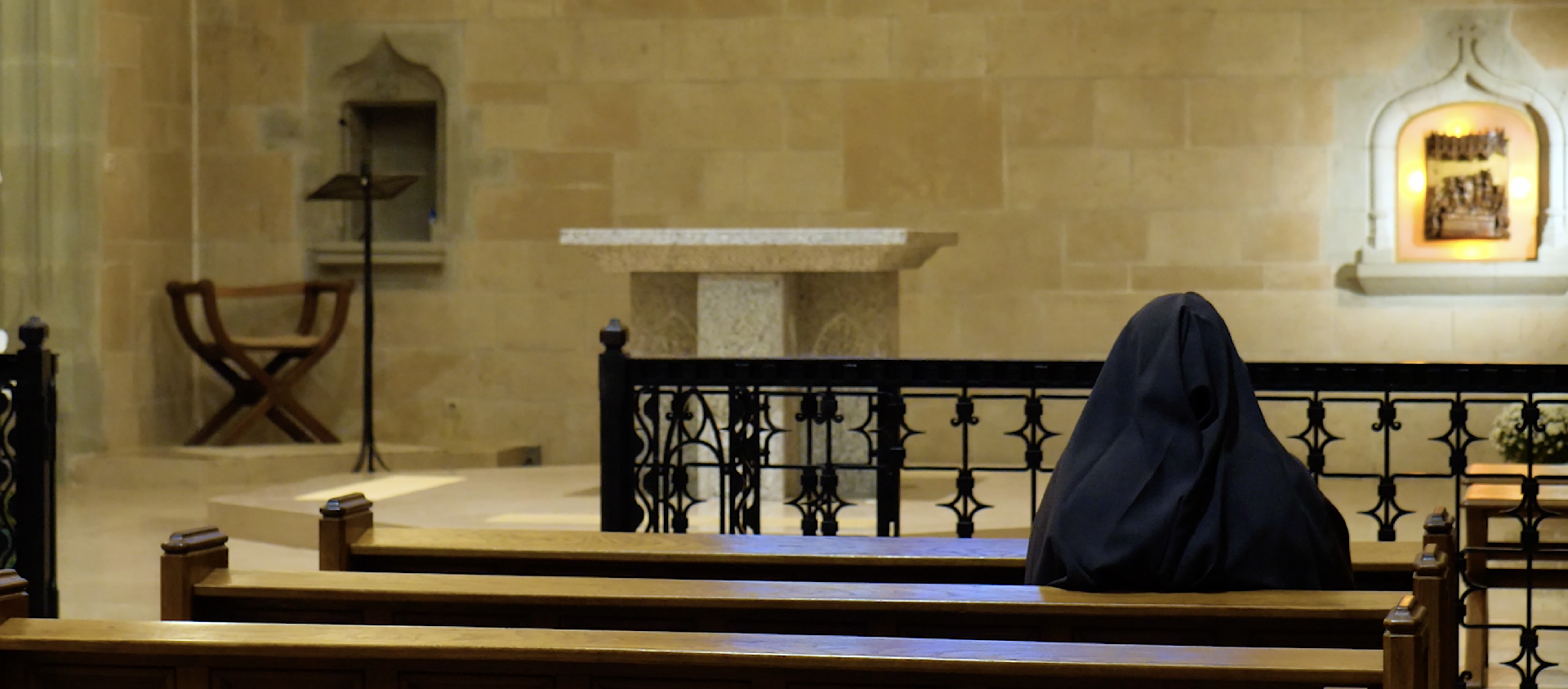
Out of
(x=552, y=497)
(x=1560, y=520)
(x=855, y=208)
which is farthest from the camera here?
(x=855, y=208)

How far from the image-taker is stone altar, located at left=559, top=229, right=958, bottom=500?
21.6 ft

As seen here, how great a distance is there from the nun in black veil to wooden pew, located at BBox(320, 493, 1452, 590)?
1.56 ft

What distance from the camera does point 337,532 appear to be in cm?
352

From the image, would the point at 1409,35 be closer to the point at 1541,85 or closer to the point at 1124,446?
the point at 1541,85

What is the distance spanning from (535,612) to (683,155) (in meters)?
6.94

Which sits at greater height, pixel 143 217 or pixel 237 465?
pixel 143 217

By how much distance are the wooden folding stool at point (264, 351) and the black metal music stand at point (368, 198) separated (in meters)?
0.70

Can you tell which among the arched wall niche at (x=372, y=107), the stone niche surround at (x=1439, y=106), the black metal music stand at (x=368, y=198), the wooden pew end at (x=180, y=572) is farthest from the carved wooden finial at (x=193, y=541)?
the stone niche surround at (x=1439, y=106)

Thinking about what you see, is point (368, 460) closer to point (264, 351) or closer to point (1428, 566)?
point (264, 351)

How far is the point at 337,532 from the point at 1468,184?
24.0 ft

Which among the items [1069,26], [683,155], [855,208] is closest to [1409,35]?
[1069,26]

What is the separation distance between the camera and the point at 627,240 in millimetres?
6641

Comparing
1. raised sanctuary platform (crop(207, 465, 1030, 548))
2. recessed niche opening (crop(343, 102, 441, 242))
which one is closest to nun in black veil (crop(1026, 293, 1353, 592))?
raised sanctuary platform (crop(207, 465, 1030, 548))

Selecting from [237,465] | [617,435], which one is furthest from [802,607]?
[237,465]
